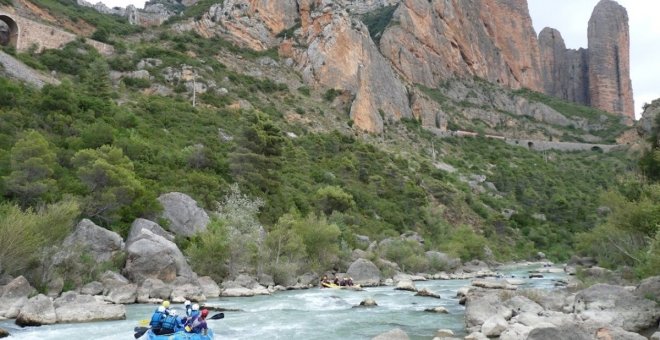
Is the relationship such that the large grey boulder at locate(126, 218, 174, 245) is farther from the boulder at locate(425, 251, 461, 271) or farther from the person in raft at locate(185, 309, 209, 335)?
the boulder at locate(425, 251, 461, 271)

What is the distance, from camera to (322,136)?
64.6m

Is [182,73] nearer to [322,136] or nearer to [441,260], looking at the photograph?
[322,136]

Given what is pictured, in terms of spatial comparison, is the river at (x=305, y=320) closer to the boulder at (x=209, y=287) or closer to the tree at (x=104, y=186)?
the boulder at (x=209, y=287)

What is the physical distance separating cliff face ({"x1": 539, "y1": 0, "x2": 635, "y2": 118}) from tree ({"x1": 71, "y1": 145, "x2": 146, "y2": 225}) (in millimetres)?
150560

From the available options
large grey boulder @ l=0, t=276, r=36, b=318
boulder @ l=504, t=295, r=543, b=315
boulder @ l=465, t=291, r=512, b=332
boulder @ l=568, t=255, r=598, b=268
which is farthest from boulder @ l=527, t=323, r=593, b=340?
boulder @ l=568, t=255, r=598, b=268

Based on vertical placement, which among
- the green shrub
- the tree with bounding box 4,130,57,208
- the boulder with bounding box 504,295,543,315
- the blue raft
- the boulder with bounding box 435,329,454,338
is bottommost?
the boulder with bounding box 435,329,454,338

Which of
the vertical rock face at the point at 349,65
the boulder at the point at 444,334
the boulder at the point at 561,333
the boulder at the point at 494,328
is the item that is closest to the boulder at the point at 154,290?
the boulder at the point at 444,334

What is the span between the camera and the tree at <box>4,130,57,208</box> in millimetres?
25969

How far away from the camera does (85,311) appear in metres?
17.7

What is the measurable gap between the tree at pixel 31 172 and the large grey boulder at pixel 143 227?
14.7 ft

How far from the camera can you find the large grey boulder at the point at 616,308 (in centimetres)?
1584

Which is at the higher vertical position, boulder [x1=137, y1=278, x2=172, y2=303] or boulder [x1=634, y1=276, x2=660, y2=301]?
boulder [x1=634, y1=276, x2=660, y2=301]

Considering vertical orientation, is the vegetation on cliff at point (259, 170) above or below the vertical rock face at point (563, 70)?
below

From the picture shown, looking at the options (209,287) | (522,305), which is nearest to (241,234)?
(209,287)
